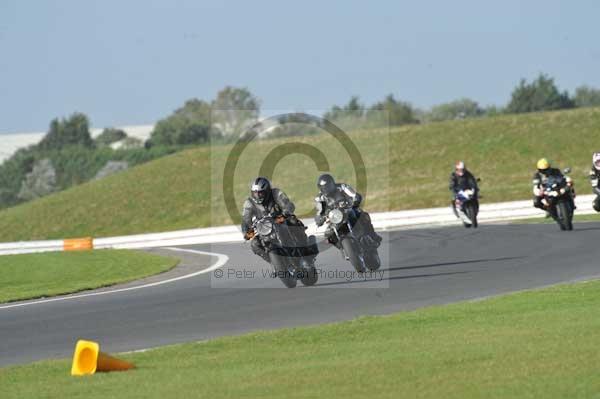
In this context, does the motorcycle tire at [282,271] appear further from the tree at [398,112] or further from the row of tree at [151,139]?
the tree at [398,112]

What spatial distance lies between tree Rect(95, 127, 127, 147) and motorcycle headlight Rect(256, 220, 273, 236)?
127 meters

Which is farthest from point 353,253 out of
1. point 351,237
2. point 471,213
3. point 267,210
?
point 471,213

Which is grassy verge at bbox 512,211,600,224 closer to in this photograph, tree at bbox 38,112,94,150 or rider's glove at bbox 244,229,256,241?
rider's glove at bbox 244,229,256,241

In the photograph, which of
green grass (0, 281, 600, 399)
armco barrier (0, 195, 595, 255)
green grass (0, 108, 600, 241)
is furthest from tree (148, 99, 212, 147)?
green grass (0, 281, 600, 399)

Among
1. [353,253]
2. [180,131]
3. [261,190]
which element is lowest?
[353,253]

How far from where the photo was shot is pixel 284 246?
17.9 metres

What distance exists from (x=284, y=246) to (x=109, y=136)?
5128 inches

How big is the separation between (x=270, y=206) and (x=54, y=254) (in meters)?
15.7

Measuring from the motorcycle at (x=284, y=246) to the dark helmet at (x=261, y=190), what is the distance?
1.01 feet

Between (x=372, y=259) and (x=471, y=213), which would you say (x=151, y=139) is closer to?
(x=471, y=213)

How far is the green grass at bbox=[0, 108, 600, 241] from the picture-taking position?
198ft

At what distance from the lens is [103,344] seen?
13164mm

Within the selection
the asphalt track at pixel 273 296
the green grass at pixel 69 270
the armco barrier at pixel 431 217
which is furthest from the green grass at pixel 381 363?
the armco barrier at pixel 431 217

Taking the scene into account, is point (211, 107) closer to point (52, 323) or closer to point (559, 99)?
point (559, 99)
